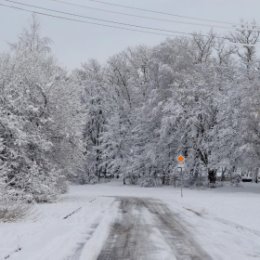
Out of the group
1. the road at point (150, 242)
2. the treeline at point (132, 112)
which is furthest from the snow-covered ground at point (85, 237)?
the treeline at point (132, 112)

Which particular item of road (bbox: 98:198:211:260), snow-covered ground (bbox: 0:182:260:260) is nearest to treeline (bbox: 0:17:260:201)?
snow-covered ground (bbox: 0:182:260:260)

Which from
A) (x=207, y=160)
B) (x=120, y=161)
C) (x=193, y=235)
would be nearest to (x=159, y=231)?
(x=193, y=235)

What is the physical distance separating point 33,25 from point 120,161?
65.6ft

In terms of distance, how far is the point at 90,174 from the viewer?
195ft

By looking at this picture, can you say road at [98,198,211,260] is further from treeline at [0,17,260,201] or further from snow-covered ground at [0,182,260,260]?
treeline at [0,17,260,201]

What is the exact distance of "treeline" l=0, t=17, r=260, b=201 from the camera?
24.6 meters

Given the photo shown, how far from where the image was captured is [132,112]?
52.5m

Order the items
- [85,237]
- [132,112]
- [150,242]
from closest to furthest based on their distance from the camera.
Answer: [150,242] → [85,237] → [132,112]

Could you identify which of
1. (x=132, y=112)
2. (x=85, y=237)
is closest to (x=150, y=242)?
(x=85, y=237)

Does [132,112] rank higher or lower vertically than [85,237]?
higher

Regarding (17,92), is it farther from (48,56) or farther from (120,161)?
(120,161)

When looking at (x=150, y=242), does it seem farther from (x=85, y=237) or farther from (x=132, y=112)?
(x=132, y=112)

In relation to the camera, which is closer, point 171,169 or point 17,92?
point 17,92

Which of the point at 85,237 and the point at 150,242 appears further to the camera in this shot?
the point at 85,237
